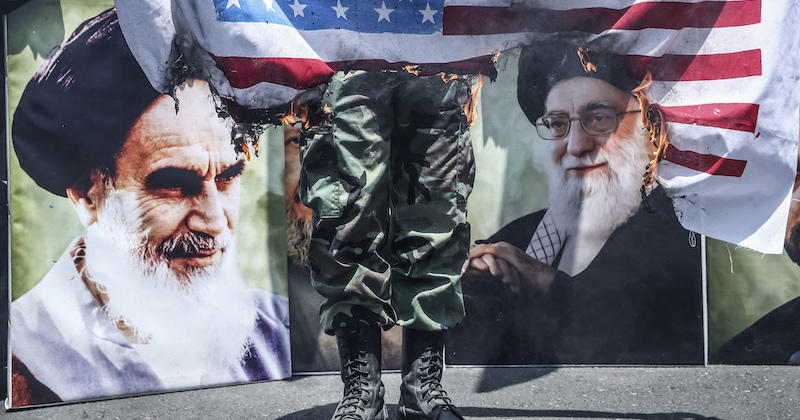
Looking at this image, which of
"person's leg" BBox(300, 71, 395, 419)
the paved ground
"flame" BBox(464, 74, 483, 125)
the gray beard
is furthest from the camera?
the gray beard

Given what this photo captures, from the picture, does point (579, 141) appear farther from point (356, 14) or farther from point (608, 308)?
point (356, 14)

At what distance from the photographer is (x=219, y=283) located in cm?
192

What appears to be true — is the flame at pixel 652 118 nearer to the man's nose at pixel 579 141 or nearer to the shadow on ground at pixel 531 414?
the man's nose at pixel 579 141

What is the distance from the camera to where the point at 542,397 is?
1710 mm

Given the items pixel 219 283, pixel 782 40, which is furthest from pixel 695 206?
pixel 219 283

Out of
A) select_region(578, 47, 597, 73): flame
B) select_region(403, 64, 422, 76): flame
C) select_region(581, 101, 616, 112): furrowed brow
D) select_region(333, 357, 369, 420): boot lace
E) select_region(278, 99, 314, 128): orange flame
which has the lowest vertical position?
select_region(333, 357, 369, 420): boot lace

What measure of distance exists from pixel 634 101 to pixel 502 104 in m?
0.39

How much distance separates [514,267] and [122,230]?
1.12 metres

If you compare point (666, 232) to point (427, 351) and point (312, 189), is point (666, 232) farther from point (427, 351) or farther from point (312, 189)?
point (312, 189)

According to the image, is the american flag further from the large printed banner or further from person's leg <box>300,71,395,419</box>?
the large printed banner

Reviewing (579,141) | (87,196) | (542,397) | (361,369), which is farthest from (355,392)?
(579,141)

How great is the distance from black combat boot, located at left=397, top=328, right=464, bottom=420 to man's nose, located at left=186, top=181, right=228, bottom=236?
2.58 feet

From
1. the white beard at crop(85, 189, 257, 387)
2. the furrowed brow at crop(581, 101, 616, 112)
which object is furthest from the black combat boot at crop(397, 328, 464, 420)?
the furrowed brow at crop(581, 101, 616, 112)

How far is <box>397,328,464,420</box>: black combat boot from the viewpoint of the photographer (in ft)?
4.36
